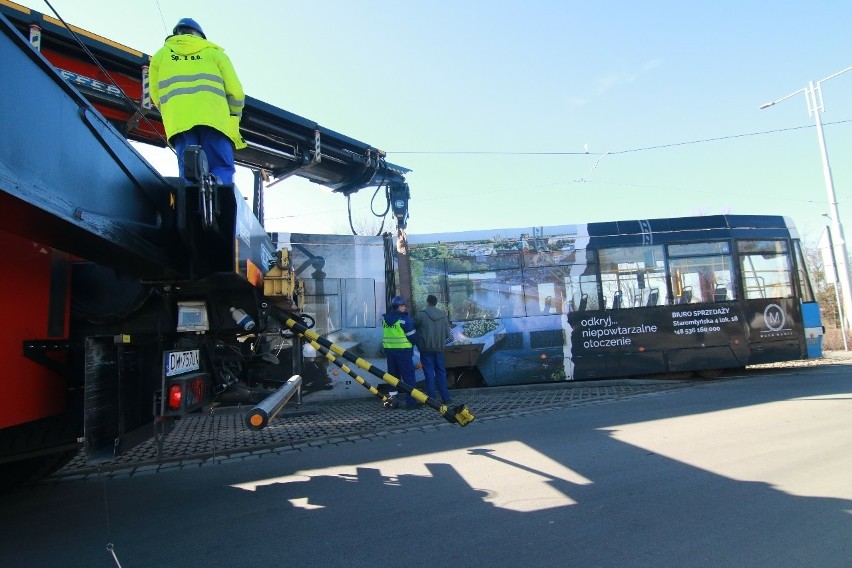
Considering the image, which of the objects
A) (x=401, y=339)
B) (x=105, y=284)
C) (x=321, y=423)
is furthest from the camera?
(x=401, y=339)

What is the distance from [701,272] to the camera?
10.2m

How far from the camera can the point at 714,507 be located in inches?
146

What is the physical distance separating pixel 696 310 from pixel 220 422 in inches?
352

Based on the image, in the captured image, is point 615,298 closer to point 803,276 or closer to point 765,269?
point 765,269

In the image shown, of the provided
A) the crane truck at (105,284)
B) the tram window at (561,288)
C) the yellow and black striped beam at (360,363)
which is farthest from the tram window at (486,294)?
the crane truck at (105,284)

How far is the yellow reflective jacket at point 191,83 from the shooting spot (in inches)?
153

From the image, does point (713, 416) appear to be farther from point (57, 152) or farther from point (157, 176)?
point (57, 152)

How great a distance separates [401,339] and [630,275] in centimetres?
486

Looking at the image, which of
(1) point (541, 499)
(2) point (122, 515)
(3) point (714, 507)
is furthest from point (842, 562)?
(2) point (122, 515)

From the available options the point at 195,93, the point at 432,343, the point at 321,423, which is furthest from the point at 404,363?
the point at 195,93

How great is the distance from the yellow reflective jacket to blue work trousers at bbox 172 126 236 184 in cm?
6

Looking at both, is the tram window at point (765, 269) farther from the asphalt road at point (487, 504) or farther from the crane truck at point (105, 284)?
the crane truck at point (105, 284)

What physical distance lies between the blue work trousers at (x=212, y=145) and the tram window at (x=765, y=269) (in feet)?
33.3

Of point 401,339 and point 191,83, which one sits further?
point 401,339
